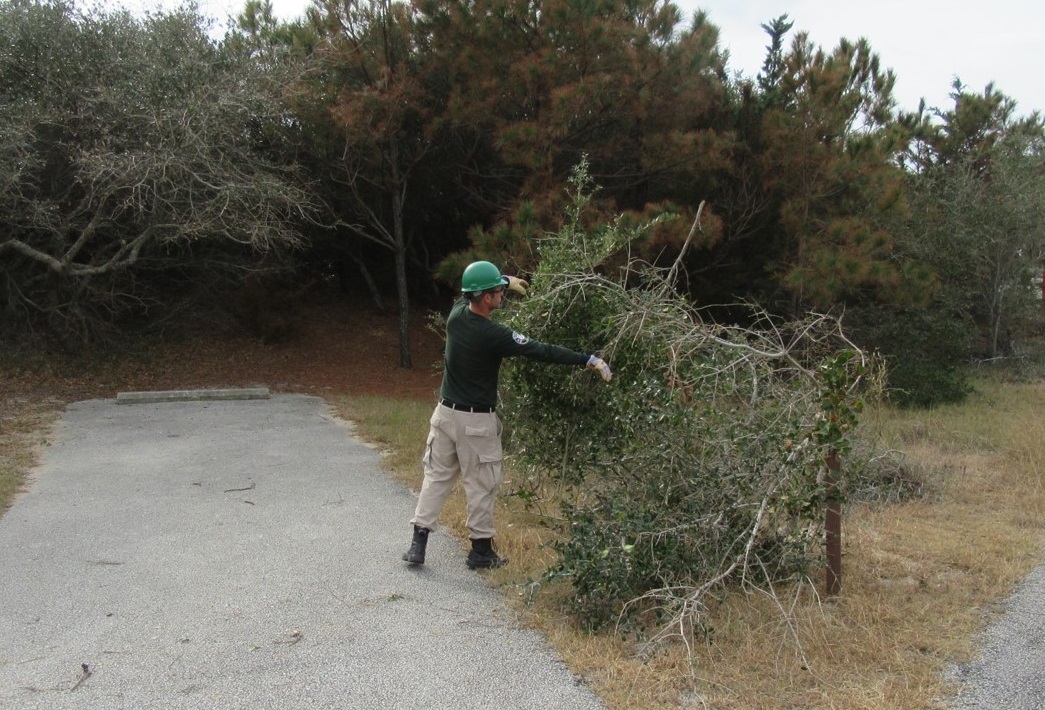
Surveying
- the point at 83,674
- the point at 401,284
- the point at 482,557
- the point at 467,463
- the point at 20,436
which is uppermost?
the point at 401,284

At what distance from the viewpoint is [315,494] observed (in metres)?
7.36

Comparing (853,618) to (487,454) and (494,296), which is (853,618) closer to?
(487,454)

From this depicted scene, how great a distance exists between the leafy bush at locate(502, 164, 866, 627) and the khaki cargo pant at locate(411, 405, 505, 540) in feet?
1.66

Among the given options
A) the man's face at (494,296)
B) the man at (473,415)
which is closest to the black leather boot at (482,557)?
the man at (473,415)

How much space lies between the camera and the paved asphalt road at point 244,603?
3.72m

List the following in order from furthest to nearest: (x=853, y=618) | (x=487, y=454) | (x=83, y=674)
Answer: (x=487, y=454) < (x=853, y=618) < (x=83, y=674)

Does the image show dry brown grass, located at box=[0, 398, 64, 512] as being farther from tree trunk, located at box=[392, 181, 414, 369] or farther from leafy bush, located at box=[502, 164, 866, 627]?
tree trunk, located at box=[392, 181, 414, 369]

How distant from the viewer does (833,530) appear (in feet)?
15.0

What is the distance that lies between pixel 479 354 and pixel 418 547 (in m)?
1.23

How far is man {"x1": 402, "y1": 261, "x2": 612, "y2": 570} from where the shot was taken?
5082mm

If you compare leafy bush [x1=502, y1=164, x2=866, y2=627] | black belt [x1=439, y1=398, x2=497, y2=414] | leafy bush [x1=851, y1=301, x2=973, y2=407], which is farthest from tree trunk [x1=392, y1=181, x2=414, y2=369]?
black belt [x1=439, y1=398, x2=497, y2=414]

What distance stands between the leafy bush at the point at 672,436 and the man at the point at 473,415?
14.3 inches

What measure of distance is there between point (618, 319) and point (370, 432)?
604 centimetres

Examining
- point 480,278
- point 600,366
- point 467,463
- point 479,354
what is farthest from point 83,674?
point 600,366
